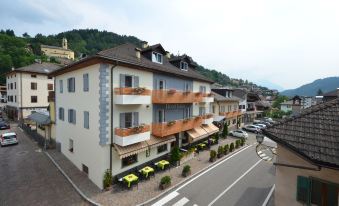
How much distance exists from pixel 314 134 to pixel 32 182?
66.3 ft

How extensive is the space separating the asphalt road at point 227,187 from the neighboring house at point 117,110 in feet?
16.2

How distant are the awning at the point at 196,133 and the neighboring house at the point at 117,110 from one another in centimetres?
36

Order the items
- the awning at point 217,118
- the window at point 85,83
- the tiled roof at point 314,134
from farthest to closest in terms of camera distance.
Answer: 1. the awning at point 217,118
2. the window at point 85,83
3. the tiled roof at point 314,134

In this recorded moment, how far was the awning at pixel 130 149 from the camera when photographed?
1505 centimetres

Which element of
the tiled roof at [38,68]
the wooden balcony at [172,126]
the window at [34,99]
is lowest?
the wooden balcony at [172,126]

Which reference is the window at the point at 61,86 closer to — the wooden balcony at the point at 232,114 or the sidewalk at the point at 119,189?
the sidewalk at the point at 119,189

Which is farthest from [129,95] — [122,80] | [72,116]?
[72,116]

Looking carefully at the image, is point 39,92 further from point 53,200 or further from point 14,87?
point 53,200

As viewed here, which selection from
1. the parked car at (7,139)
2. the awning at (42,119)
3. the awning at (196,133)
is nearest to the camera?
the awning at (196,133)

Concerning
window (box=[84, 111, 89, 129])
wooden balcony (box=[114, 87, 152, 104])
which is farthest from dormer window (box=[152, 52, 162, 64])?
window (box=[84, 111, 89, 129])

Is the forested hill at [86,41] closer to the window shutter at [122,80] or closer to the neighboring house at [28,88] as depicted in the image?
the neighboring house at [28,88]

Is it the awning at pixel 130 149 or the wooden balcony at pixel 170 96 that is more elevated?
the wooden balcony at pixel 170 96

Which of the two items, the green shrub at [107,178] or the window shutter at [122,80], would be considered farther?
the window shutter at [122,80]

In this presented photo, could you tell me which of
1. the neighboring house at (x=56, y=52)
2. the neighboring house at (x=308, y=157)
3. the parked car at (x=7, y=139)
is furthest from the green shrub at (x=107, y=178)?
the neighboring house at (x=56, y=52)
